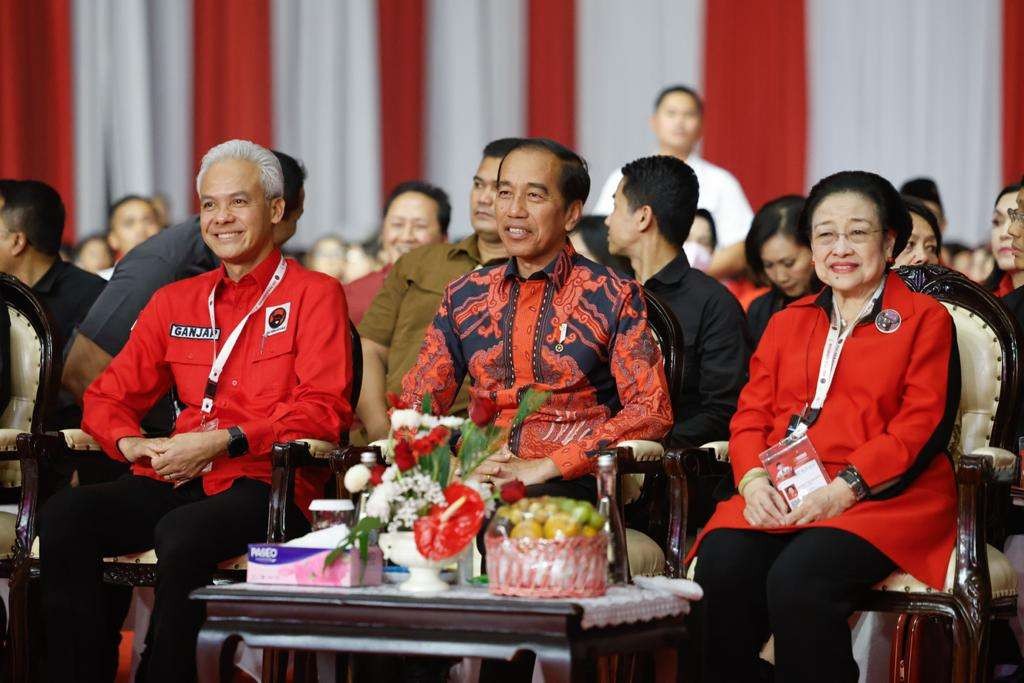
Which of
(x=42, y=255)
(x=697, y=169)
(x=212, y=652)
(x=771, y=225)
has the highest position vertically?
(x=697, y=169)

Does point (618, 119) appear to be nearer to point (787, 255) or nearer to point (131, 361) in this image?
point (787, 255)

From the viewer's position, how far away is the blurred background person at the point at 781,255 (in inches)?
176

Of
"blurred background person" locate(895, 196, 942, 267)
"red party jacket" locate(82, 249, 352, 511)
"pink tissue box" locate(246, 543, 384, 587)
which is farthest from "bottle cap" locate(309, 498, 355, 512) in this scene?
"blurred background person" locate(895, 196, 942, 267)

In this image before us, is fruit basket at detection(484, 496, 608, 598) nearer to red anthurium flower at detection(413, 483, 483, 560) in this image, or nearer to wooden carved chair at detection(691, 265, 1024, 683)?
red anthurium flower at detection(413, 483, 483, 560)

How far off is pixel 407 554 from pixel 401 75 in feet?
19.3

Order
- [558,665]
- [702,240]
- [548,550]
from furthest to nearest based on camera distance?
[702,240], [548,550], [558,665]

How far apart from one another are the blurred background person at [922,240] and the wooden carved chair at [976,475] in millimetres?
386

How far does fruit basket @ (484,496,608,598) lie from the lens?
261 centimetres

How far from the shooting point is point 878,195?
330 cm

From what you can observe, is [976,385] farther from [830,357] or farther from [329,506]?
[329,506]

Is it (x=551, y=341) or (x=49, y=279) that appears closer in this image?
(x=551, y=341)

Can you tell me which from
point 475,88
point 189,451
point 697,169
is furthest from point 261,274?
point 475,88

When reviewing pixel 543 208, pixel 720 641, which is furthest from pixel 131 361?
pixel 720 641

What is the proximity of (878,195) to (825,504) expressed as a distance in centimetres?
69
